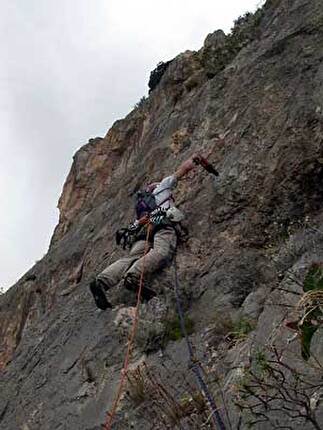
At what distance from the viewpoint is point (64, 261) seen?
12859 mm

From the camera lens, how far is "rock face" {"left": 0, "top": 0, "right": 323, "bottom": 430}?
4773mm

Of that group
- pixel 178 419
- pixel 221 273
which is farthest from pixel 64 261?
pixel 178 419

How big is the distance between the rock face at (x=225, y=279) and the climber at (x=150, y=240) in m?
0.19

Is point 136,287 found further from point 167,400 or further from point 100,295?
point 167,400

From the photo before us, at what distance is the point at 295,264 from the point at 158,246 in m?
2.38

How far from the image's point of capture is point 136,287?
7.65m

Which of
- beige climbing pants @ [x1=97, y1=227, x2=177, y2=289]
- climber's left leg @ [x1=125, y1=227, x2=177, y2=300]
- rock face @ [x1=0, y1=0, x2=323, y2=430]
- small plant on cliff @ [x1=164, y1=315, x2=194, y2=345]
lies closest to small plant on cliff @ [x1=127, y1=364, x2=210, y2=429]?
rock face @ [x1=0, y1=0, x2=323, y2=430]

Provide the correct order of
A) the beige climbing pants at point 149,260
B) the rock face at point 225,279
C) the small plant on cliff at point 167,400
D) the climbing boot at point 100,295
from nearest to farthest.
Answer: the rock face at point 225,279 → the small plant on cliff at point 167,400 → the beige climbing pants at point 149,260 → the climbing boot at point 100,295

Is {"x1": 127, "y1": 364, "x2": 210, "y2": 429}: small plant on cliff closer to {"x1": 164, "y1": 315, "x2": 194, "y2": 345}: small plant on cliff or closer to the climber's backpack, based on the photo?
{"x1": 164, "y1": 315, "x2": 194, "y2": 345}: small plant on cliff

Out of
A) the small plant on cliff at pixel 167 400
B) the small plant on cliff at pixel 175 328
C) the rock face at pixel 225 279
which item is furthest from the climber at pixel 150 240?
the small plant on cliff at pixel 167 400

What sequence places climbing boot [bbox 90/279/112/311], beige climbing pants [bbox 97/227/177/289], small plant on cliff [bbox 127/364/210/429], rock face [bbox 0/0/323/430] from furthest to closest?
climbing boot [bbox 90/279/112/311]
beige climbing pants [bbox 97/227/177/289]
small plant on cliff [bbox 127/364/210/429]
rock face [bbox 0/0/323/430]

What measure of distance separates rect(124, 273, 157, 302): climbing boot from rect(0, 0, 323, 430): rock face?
125 mm

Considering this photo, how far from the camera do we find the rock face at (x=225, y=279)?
4.77 m

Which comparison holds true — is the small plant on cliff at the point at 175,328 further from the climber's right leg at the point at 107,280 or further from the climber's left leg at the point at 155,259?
the climber's right leg at the point at 107,280
